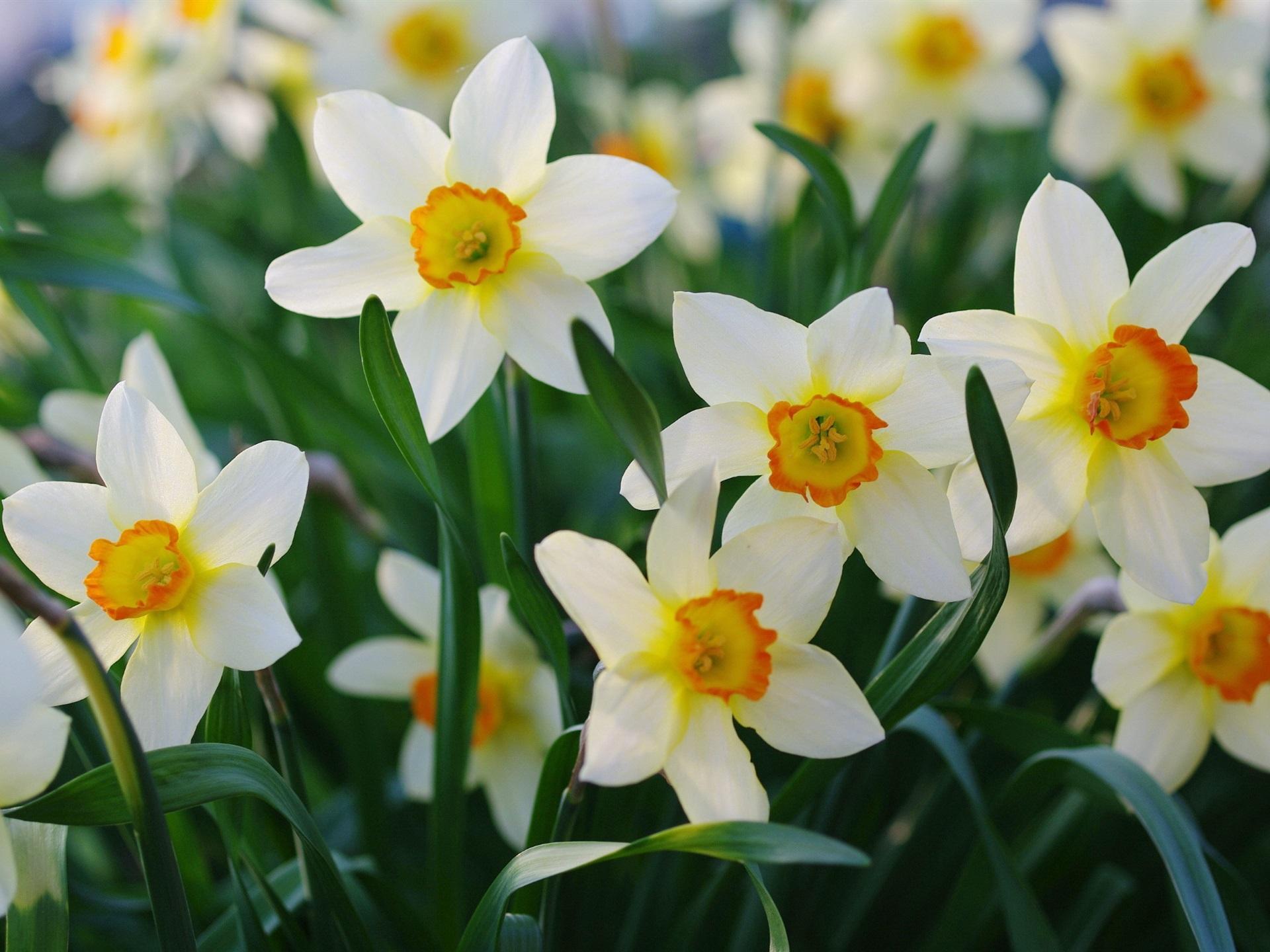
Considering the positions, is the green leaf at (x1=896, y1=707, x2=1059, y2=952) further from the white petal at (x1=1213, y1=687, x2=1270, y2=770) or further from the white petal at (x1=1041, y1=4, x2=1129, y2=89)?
the white petal at (x1=1041, y1=4, x2=1129, y2=89)

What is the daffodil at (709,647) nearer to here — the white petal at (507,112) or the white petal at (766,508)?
the white petal at (766,508)

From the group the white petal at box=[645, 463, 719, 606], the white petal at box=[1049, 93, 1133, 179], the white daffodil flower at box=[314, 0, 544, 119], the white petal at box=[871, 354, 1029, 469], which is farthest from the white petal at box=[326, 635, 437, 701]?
the white petal at box=[1049, 93, 1133, 179]

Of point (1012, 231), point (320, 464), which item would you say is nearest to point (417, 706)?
point (320, 464)

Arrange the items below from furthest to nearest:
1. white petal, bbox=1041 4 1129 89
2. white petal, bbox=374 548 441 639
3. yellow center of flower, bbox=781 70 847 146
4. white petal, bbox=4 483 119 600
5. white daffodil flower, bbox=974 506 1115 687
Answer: yellow center of flower, bbox=781 70 847 146, white petal, bbox=1041 4 1129 89, white daffodil flower, bbox=974 506 1115 687, white petal, bbox=374 548 441 639, white petal, bbox=4 483 119 600

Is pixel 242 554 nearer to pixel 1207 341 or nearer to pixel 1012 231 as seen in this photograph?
pixel 1207 341

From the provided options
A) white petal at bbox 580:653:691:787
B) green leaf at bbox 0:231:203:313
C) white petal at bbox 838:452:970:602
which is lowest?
white petal at bbox 580:653:691:787

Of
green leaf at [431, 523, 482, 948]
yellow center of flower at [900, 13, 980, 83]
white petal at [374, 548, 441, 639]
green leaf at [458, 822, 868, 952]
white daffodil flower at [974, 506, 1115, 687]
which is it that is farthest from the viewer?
yellow center of flower at [900, 13, 980, 83]
